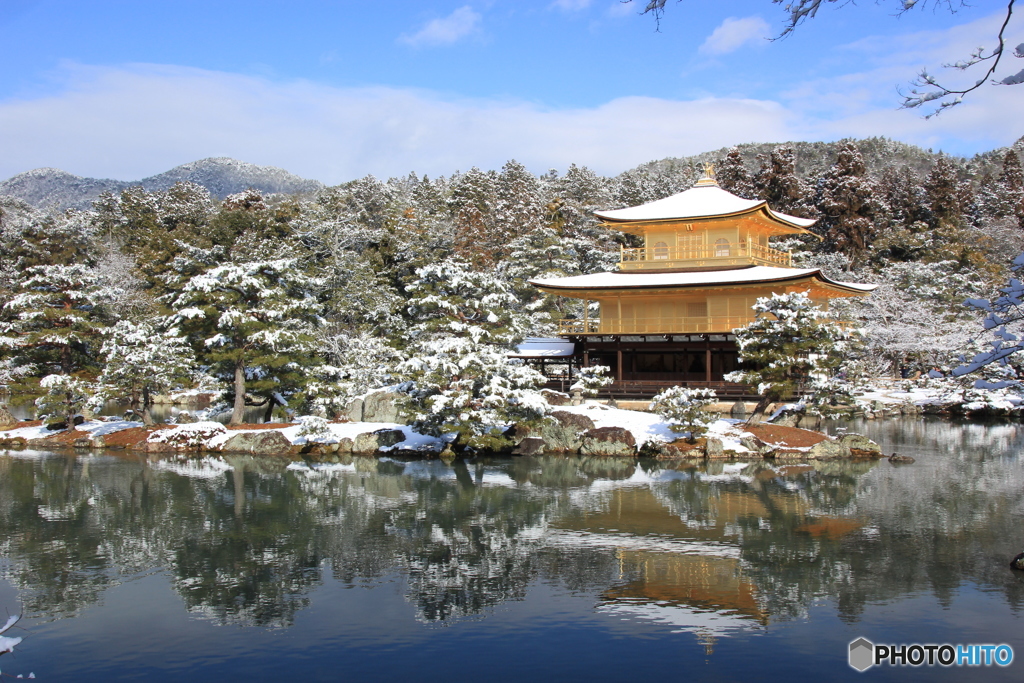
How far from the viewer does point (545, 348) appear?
96.4 feet

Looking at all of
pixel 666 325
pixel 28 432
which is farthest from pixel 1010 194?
pixel 28 432

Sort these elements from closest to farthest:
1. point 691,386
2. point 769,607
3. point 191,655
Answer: point 191,655 < point 769,607 < point 691,386

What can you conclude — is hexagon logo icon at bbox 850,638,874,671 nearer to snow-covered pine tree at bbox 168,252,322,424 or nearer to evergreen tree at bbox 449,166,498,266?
snow-covered pine tree at bbox 168,252,322,424

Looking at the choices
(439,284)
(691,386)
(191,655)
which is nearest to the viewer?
(191,655)

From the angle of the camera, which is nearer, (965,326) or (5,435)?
(5,435)

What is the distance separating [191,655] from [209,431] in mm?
15713

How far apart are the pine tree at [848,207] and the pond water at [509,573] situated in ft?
100

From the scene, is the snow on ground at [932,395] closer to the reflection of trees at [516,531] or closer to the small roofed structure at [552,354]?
the reflection of trees at [516,531]

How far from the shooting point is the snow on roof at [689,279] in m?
26.1

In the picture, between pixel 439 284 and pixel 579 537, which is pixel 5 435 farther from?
pixel 579 537

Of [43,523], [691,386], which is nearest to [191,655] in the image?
[43,523]

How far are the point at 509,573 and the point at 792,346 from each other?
1327 centimetres

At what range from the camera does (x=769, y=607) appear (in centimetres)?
932

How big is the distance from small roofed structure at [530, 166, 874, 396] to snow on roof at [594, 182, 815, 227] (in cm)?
4
